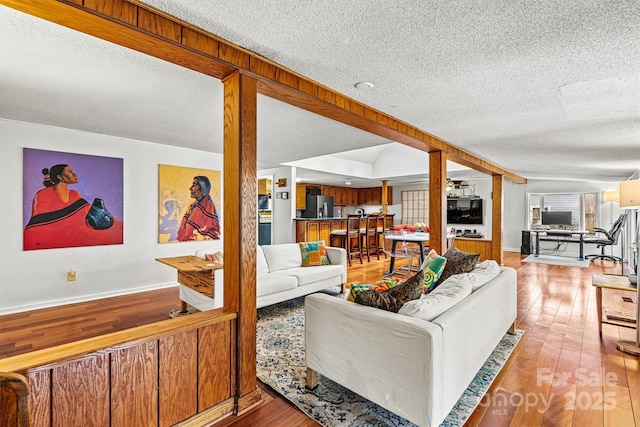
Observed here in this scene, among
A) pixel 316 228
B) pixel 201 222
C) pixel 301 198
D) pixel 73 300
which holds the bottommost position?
pixel 73 300

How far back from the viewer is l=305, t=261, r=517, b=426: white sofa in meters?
1.56

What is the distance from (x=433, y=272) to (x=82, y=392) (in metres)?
2.61

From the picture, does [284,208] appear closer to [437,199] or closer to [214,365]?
[437,199]

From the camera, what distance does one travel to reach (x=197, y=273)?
3.33 metres

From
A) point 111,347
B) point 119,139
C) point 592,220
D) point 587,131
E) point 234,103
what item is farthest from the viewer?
point 592,220

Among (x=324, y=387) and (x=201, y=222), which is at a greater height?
(x=201, y=222)

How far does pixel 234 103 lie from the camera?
6.37 feet

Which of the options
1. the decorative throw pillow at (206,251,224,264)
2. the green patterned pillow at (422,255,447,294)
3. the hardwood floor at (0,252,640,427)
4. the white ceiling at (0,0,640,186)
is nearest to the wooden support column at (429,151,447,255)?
the white ceiling at (0,0,640,186)

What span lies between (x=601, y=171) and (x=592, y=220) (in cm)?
246

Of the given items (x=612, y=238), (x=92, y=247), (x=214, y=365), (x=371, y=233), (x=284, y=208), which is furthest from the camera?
(x=371, y=233)

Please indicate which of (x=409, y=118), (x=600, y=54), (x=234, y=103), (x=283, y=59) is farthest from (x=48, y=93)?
(x=600, y=54)

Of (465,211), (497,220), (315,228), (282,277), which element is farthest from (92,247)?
(465,211)

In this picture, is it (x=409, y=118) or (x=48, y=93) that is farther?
(x=409, y=118)

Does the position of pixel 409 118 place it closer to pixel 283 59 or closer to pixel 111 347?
pixel 283 59
